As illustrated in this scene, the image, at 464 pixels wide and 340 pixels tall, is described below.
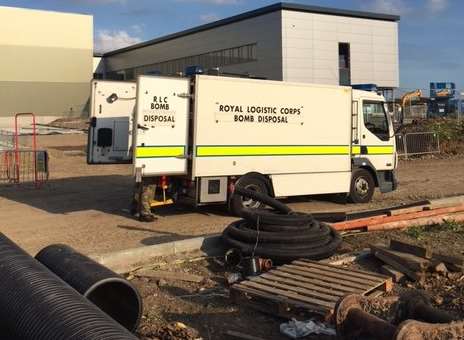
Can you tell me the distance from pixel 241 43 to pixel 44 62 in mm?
23229

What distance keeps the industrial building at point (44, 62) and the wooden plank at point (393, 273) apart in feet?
194

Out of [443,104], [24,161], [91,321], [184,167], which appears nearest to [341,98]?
[184,167]

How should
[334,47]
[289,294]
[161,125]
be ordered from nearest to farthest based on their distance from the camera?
[289,294]
[161,125]
[334,47]

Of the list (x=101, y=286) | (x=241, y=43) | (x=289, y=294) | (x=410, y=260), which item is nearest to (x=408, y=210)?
(x=410, y=260)

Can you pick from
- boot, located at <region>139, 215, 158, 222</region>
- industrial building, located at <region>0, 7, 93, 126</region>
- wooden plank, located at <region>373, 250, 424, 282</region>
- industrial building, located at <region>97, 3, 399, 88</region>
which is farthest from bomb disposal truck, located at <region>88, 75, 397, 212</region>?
industrial building, located at <region>0, 7, 93, 126</region>

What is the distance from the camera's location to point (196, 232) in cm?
1059

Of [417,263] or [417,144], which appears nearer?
[417,263]

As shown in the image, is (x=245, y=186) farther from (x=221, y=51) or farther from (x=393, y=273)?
(x=221, y=51)

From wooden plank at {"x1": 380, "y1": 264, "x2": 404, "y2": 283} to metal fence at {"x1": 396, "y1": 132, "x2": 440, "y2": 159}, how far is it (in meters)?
19.9

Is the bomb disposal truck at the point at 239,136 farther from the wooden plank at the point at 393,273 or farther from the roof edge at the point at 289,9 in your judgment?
the roof edge at the point at 289,9

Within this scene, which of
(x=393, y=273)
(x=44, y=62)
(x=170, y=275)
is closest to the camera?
(x=393, y=273)

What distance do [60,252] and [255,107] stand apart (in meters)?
6.62

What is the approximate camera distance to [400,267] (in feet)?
24.0

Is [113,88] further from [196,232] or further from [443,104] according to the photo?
[443,104]
